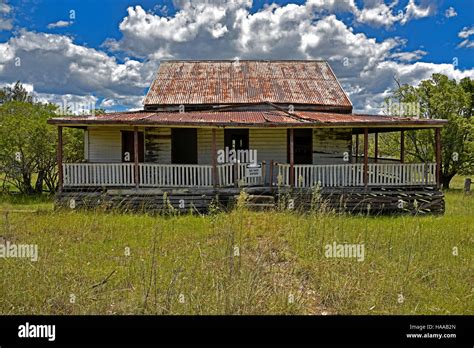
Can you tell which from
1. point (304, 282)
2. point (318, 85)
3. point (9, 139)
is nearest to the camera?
point (304, 282)

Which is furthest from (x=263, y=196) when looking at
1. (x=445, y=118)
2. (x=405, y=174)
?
Answer: (x=445, y=118)

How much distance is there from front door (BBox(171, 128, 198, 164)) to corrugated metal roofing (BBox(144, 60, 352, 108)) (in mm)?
2286

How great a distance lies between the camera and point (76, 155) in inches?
786

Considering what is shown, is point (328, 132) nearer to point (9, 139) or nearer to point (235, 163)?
point (235, 163)

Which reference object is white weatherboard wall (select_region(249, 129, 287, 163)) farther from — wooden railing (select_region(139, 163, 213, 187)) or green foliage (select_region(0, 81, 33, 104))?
green foliage (select_region(0, 81, 33, 104))

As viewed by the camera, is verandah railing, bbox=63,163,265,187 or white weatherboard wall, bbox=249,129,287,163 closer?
verandah railing, bbox=63,163,265,187

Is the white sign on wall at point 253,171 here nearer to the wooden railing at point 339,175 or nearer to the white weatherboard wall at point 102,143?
the wooden railing at point 339,175

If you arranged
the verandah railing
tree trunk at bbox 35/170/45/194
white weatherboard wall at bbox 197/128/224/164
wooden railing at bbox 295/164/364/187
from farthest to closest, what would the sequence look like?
tree trunk at bbox 35/170/45/194 → white weatherboard wall at bbox 197/128/224/164 → wooden railing at bbox 295/164/364/187 → the verandah railing

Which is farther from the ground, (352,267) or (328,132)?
(328,132)

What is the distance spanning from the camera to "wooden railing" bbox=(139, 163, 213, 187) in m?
12.1

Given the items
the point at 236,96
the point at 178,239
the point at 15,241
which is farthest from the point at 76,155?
the point at 178,239

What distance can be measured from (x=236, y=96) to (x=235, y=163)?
6272 mm

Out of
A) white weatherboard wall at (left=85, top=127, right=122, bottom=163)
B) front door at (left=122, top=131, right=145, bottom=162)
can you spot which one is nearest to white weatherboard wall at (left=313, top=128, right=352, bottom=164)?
front door at (left=122, top=131, right=145, bottom=162)

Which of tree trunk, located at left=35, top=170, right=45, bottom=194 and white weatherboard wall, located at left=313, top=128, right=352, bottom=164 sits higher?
white weatherboard wall, located at left=313, top=128, right=352, bottom=164
